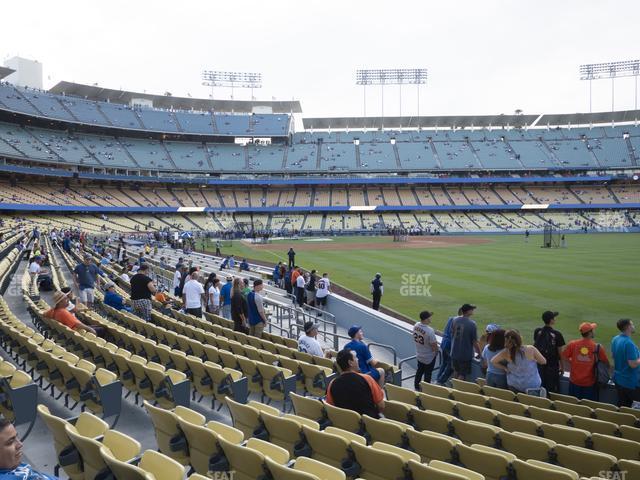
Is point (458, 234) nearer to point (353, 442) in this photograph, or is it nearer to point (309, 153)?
point (309, 153)

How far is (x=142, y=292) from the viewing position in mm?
11102

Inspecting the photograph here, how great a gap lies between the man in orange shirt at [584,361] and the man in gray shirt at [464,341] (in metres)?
1.36

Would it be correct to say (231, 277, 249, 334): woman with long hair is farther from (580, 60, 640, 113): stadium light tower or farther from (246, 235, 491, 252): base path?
(580, 60, 640, 113): stadium light tower

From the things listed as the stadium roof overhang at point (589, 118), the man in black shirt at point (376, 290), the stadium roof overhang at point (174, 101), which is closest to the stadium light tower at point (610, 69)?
the stadium roof overhang at point (589, 118)

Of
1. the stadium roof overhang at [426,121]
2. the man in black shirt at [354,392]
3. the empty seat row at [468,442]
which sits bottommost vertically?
the empty seat row at [468,442]

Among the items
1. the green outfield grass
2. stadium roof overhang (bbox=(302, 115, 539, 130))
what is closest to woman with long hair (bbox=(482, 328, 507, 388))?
the green outfield grass

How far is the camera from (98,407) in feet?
19.0

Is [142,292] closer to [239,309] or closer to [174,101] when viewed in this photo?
[239,309]

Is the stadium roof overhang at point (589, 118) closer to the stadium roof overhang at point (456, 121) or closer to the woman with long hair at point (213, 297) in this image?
the stadium roof overhang at point (456, 121)

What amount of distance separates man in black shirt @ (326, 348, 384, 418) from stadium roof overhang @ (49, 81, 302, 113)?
8404 cm

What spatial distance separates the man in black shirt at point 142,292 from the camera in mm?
10969

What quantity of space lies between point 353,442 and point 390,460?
15.3 inches

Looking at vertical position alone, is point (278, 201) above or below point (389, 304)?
above

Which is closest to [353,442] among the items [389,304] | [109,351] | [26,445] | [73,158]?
[26,445]
